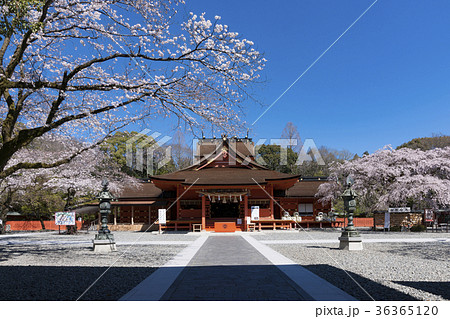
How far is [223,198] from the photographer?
26562mm

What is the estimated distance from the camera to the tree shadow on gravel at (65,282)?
19.3 ft

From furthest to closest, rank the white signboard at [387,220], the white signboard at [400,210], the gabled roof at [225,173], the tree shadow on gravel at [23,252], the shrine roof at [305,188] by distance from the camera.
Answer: the shrine roof at [305,188]
the white signboard at [387,220]
the gabled roof at [225,173]
the white signboard at [400,210]
the tree shadow on gravel at [23,252]

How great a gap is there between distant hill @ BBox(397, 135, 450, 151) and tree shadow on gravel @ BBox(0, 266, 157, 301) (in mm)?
52541

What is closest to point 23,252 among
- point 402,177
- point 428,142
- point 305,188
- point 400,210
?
point 400,210

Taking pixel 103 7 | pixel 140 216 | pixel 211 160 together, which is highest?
pixel 103 7

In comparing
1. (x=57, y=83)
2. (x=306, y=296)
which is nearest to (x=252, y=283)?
(x=306, y=296)

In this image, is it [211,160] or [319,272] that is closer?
[319,272]

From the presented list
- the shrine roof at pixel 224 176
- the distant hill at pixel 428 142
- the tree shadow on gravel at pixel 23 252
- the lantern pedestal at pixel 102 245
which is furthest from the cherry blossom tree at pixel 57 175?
the distant hill at pixel 428 142

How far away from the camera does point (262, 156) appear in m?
50.9

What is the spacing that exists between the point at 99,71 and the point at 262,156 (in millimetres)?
41907

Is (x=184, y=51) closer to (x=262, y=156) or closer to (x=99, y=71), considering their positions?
(x=99, y=71)

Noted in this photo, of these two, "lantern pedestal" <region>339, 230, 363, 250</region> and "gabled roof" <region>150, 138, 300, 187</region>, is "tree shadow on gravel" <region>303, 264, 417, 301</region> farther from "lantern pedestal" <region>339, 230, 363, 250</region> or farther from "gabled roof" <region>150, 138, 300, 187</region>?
"gabled roof" <region>150, 138, 300, 187</region>

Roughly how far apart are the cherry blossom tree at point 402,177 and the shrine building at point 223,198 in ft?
12.6

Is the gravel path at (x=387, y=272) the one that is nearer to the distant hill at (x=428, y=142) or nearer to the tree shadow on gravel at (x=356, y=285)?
the tree shadow on gravel at (x=356, y=285)
